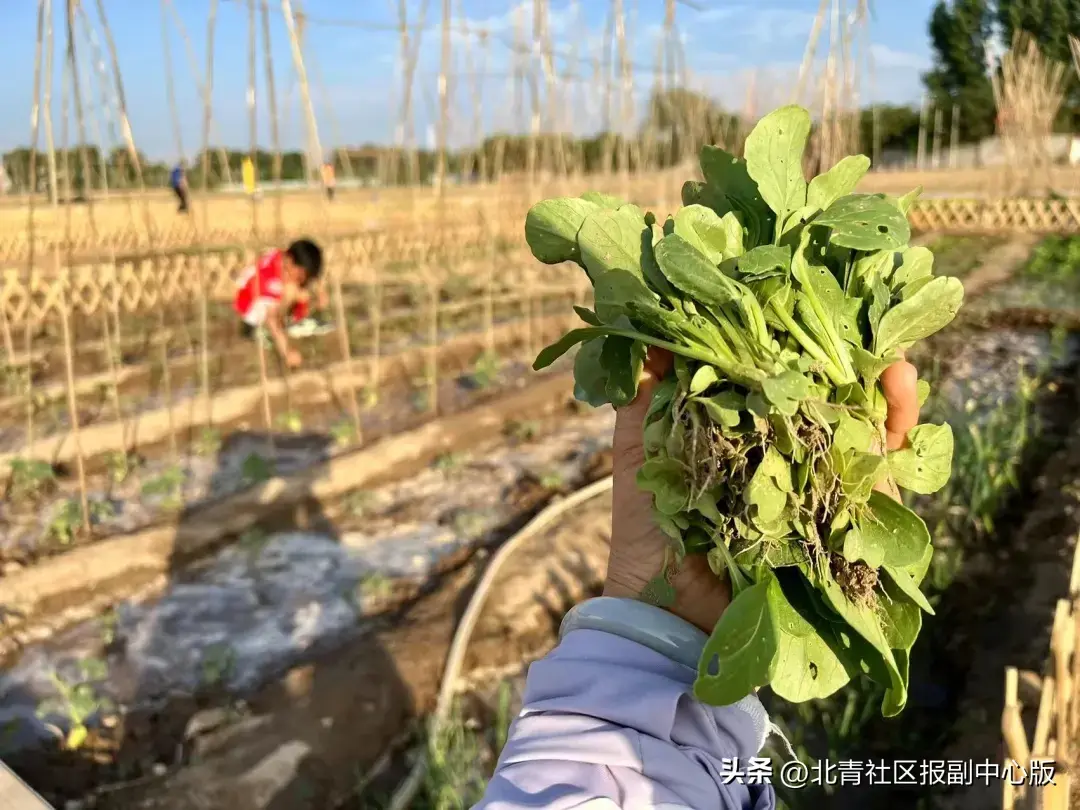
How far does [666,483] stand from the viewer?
765mm

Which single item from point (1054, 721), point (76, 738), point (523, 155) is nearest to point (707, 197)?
point (1054, 721)

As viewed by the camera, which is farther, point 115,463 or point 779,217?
point 115,463

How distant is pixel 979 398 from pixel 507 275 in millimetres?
4839

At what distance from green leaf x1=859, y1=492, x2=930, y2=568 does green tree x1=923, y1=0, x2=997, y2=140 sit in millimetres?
6441

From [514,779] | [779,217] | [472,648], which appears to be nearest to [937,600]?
[472,648]

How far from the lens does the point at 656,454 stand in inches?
31.3

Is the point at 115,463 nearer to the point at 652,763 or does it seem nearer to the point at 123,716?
the point at 123,716

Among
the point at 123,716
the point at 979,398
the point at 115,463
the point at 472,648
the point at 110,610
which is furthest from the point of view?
the point at 979,398

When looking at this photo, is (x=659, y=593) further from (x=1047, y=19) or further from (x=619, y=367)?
(x=1047, y=19)

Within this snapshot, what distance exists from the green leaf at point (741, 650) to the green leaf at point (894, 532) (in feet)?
0.39

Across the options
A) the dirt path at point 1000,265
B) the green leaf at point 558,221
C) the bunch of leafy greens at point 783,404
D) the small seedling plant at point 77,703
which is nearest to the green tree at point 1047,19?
the dirt path at point 1000,265

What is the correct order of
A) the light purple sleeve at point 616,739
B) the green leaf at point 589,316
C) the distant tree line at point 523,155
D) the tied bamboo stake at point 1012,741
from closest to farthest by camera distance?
1. the light purple sleeve at point 616,739
2. the green leaf at point 589,316
3. the tied bamboo stake at point 1012,741
4. the distant tree line at point 523,155

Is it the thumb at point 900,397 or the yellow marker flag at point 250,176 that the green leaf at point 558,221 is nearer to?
the thumb at point 900,397

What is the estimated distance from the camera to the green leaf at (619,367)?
834 millimetres
